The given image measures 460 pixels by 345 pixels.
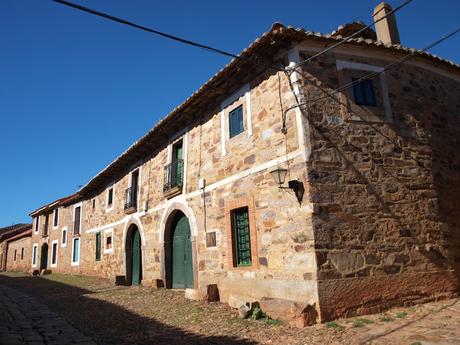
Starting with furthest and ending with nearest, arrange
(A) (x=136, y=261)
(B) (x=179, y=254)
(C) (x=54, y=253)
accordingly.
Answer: (C) (x=54, y=253), (A) (x=136, y=261), (B) (x=179, y=254)

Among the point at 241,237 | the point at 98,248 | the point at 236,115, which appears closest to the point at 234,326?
the point at 241,237

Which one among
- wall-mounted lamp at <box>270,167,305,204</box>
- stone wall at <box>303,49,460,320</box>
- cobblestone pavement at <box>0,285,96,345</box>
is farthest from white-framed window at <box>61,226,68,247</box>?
stone wall at <box>303,49,460,320</box>

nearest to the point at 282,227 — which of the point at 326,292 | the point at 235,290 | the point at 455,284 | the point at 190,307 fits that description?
the point at 326,292

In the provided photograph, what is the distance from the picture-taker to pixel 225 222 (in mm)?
8320

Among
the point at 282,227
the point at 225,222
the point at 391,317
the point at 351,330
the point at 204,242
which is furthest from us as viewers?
the point at 204,242

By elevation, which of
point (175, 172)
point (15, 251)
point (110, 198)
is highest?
point (110, 198)

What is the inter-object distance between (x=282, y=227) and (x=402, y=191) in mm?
2357

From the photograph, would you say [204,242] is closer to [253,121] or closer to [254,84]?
[253,121]

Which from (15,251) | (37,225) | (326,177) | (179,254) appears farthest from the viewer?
(15,251)

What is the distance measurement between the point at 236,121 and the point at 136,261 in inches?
299

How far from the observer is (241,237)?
26.3 feet

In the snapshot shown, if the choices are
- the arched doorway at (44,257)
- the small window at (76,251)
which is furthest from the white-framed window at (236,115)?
the arched doorway at (44,257)

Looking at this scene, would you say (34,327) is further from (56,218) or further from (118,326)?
(56,218)

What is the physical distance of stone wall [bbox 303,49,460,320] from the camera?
6.18 meters
